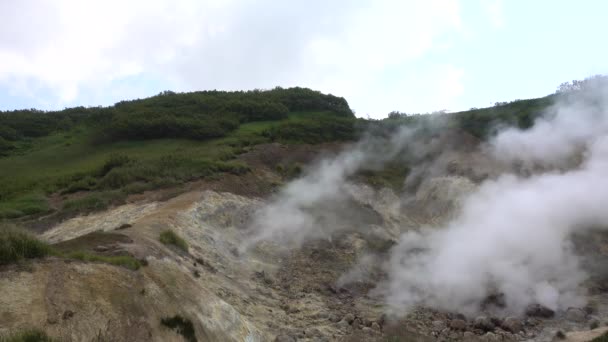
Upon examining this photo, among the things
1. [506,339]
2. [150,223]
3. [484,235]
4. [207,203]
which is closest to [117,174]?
[207,203]

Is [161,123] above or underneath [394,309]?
above

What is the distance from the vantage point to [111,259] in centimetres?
881

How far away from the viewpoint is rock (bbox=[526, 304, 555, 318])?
11562mm

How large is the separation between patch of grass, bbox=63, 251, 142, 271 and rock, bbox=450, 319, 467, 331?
263 inches

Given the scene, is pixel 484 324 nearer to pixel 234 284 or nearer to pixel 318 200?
pixel 234 284

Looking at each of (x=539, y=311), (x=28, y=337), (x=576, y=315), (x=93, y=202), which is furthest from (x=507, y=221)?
(x=93, y=202)

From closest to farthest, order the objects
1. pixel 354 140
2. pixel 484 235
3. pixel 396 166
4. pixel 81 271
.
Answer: pixel 81 271 < pixel 484 235 < pixel 396 166 < pixel 354 140

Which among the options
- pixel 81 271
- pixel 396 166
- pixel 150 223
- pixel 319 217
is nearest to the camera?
pixel 81 271

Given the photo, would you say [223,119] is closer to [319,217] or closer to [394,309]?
[319,217]

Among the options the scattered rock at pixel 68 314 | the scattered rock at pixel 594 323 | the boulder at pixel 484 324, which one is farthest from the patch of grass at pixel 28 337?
the scattered rock at pixel 594 323

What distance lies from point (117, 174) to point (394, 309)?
13.0m

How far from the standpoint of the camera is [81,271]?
8008mm

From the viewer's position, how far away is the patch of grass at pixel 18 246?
7.68 m

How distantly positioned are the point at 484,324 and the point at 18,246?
29.8 ft
